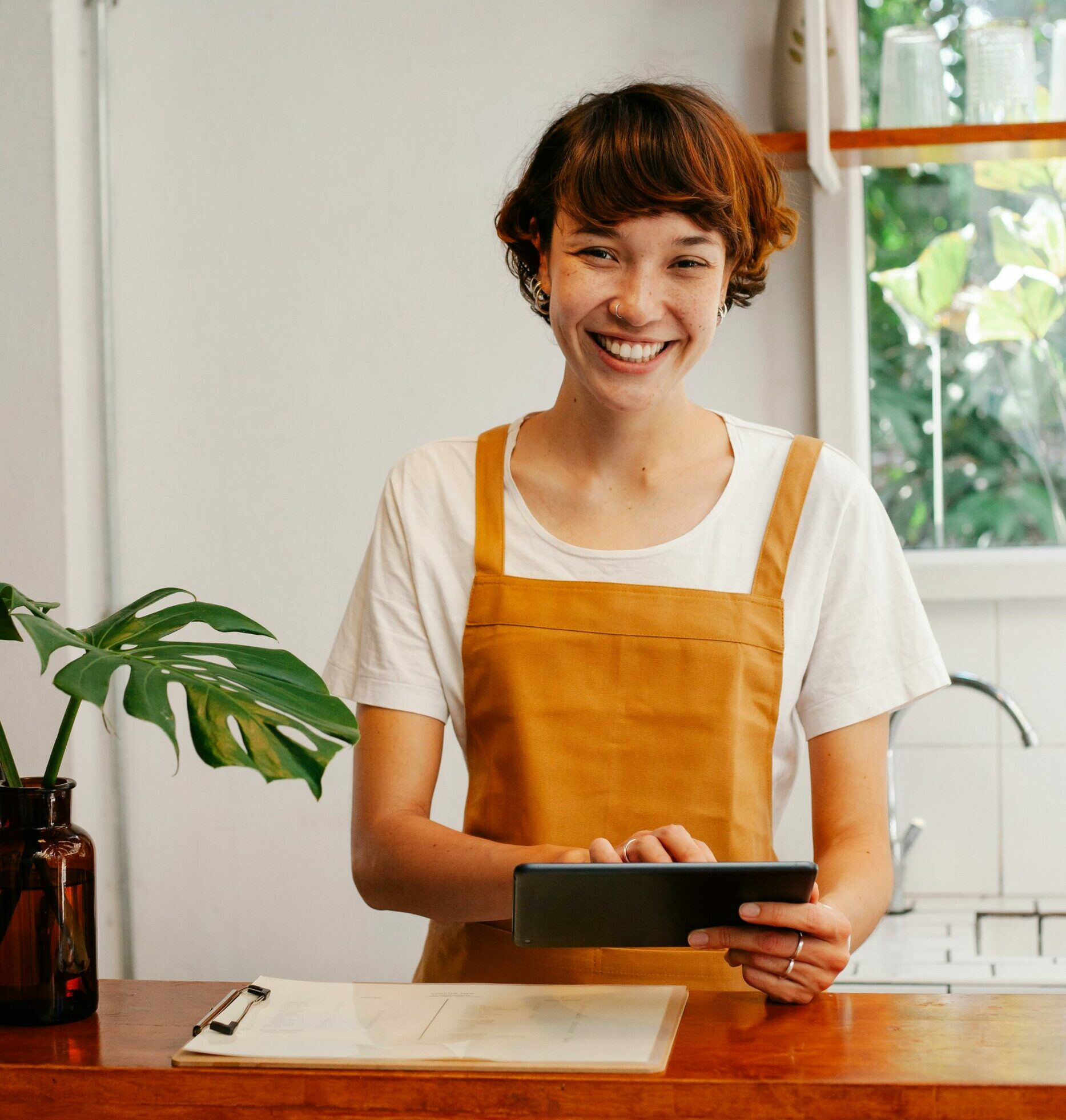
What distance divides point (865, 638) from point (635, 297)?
40 centimetres

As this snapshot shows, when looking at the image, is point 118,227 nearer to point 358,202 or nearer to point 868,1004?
point 358,202

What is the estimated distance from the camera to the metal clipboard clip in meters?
0.98

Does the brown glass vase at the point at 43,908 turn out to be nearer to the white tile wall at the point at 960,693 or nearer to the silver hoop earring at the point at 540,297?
the silver hoop earring at the point at 540,297

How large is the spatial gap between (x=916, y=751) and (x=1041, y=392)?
2.12ft

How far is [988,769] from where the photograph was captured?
222cm

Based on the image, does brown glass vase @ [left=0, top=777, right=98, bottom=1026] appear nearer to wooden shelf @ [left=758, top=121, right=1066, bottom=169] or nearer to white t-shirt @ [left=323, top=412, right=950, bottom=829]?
white t-shirt @ [left=323, top=412, right=950, bottom=829]

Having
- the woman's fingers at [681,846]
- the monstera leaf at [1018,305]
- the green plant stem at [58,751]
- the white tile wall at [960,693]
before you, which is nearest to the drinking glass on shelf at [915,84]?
the monstera leaf at [1018,305]

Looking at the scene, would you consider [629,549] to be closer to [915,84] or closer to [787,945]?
[787,945]

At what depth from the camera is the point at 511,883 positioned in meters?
1.15

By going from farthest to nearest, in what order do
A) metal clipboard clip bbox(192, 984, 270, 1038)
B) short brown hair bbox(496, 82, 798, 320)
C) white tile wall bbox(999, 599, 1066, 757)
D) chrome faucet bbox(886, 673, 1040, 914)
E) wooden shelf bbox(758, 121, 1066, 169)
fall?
white tile wall bbox(999, 599, 1066, 757) → chrome faucet bbox(886, 673, 1040, 914) → wooden shelf bbox(758, 121, 1066, 169) → short brown hair bbox(496, 82, 798, 320) → metal clipboard clip bbox(192, 984, 270, 1038)

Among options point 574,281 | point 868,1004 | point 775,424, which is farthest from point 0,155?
point 868,1004

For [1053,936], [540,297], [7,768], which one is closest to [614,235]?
[540,297]

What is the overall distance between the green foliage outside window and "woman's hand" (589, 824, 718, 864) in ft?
4.62

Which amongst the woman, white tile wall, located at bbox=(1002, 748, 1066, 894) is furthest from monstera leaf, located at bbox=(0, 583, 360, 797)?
white tile wall, located at bbox=(1002, 748, 1066, 894)
